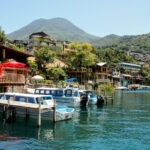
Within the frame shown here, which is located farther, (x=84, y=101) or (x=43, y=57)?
(x=43, y=57)

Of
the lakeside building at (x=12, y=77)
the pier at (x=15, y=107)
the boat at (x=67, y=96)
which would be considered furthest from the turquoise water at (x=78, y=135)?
the boat at (x=67, y=96)

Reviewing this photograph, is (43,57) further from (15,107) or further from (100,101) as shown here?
(15,107)

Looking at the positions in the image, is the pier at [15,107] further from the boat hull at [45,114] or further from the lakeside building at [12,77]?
the lakeside building at [12,77]

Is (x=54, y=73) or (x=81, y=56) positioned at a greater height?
(x=81, y=56)

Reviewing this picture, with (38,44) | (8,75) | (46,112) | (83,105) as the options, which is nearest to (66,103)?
(83,105)

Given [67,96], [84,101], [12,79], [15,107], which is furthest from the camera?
[84,101]

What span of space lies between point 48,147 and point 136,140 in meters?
8.61

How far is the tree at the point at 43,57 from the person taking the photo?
317 feet

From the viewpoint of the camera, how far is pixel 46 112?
3781cm

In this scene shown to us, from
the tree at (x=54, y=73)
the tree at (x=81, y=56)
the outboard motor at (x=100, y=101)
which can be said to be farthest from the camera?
the tree at (x=81, y=56)

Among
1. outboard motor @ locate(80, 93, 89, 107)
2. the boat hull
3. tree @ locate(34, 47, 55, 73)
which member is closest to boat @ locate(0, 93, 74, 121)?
the boat hull

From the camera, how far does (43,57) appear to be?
97.6m

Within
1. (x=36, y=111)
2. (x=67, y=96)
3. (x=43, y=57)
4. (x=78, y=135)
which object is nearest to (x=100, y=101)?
(x=67, y=96)

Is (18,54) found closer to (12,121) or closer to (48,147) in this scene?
(12,121)
